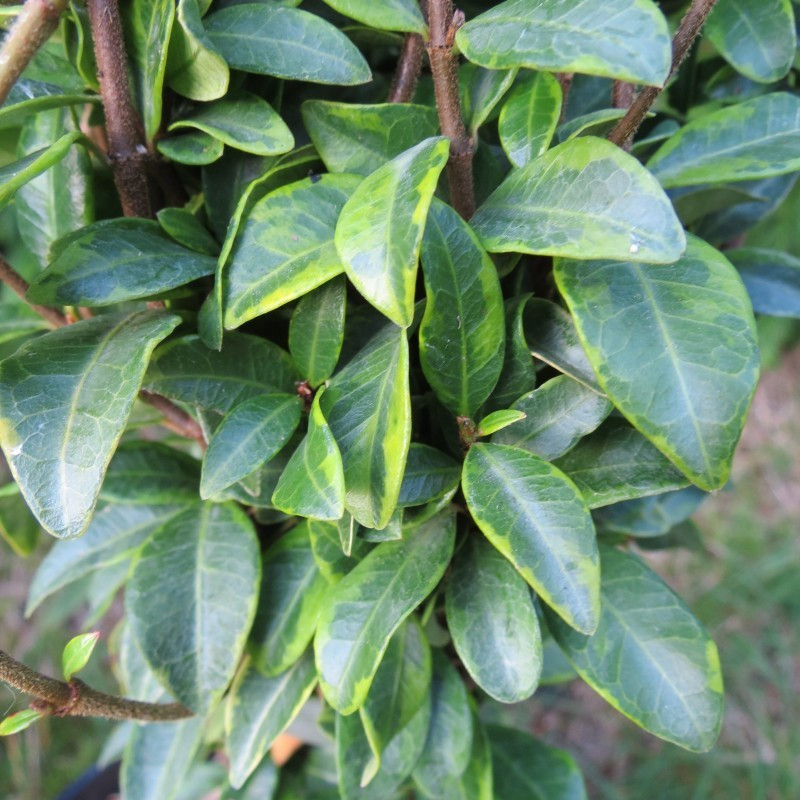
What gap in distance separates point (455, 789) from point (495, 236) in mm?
556

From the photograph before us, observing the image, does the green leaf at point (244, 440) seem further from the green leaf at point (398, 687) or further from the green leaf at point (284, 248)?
the green leaf at point (398, 687)

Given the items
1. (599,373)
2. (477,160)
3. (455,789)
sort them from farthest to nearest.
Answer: (455,789)
(477,160)
(599,373)

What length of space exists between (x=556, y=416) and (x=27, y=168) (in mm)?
346

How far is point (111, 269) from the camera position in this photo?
18.7 inches

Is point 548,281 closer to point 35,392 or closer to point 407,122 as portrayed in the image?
point 407,122

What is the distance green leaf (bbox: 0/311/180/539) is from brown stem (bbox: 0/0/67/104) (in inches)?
5.9

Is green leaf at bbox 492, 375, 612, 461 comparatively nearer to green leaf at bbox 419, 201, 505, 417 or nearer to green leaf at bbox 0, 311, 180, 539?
green leaf at bbox 419, 201, 505, 417

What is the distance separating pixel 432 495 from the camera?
50 centimetres

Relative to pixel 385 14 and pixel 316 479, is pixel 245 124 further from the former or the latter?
pixel 316 479

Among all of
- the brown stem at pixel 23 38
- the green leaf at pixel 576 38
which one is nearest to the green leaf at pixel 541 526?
the green leaf at pixel 576 38

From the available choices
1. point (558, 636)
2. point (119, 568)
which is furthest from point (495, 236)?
point (119, 568)

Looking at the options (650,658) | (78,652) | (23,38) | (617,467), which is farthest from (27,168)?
(650,658)

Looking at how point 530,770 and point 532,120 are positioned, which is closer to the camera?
point 532,120

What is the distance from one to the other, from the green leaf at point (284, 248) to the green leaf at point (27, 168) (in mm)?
112
